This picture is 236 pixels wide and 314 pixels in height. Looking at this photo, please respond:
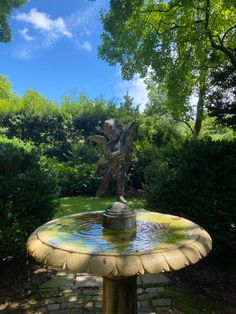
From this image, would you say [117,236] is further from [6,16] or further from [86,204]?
[6,16]

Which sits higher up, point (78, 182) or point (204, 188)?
point (204, 188)

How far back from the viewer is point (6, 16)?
11023 millimetres

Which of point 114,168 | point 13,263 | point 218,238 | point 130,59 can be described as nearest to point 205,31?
point 130,59

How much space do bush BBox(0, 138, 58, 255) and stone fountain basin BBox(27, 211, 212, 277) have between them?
1538 mm

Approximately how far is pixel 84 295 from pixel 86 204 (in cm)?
577

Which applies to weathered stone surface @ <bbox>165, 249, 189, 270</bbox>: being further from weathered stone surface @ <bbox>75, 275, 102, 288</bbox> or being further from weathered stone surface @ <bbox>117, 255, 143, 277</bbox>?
weathered stone surface @ <bbox>75, 275, 102, 288</bbox>

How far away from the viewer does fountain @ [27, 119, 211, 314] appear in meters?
2.48

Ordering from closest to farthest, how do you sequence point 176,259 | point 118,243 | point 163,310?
point 176,259
point 118,243
point 163,310

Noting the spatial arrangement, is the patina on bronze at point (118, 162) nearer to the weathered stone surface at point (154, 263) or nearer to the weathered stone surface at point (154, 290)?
the weathered stone surface at point (154, 263)

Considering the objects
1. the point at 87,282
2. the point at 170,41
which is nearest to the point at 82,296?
the point at 87,282

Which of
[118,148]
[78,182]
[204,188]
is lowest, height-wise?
[78,182]

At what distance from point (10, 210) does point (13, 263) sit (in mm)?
1323

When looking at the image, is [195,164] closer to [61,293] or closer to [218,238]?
[218,238]

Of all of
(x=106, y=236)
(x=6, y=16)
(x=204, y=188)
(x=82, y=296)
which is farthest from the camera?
(x=6, y=16)
